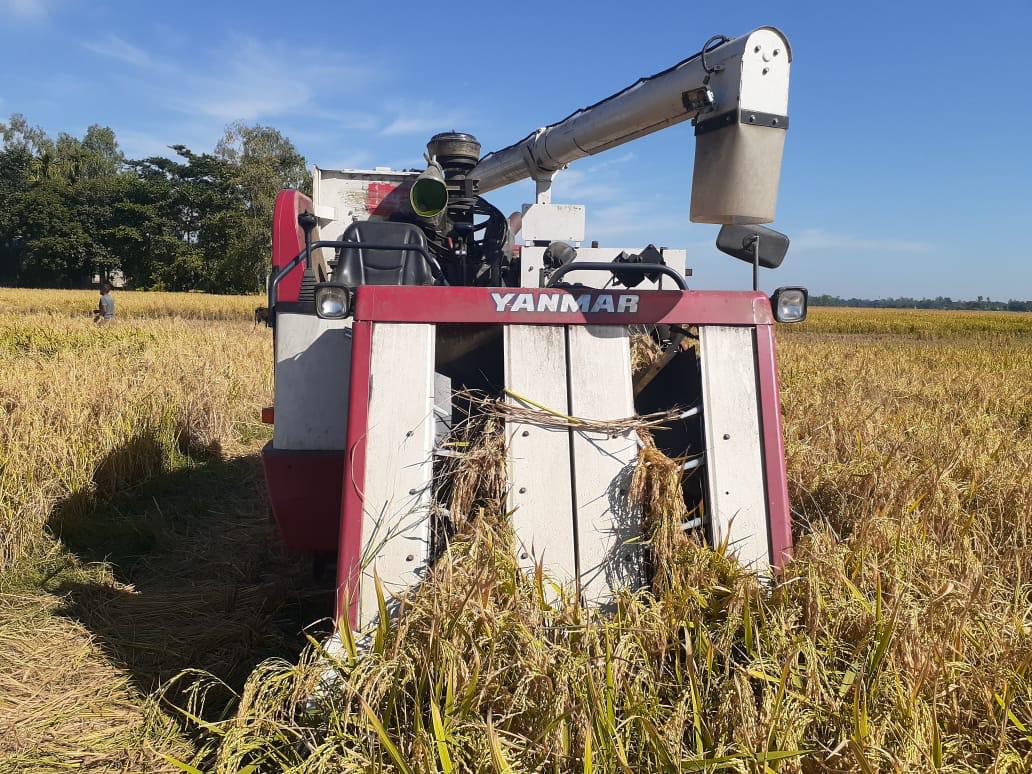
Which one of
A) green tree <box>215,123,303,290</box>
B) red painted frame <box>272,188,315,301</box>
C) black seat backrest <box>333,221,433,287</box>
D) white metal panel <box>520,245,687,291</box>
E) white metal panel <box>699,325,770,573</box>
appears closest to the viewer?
white metal panel <box>699,325,770,573</box>

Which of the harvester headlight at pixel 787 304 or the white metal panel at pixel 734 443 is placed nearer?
the white metal panel at pixel 734 443

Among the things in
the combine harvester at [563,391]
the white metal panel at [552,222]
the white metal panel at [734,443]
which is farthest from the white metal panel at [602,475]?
the white metal panel at [552,222]

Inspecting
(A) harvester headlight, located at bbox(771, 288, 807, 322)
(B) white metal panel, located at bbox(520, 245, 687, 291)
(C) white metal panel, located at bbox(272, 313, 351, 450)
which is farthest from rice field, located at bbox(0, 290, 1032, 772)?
(B) white metal panel, located at bbox(520, 245, 687, 291)

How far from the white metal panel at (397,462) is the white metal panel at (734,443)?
0.95 metres

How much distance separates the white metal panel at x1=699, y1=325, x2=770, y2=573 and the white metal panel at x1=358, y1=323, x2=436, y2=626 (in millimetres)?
950

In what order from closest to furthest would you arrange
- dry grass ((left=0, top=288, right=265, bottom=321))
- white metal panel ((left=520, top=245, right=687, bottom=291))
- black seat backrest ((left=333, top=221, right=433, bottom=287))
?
black seat backrest ((left=333, top=221, right=433, bottom=287)) → white metal panel ((left=520, top=245, right=687, bottom=291)) → dry grass ((left=0, top=288, right=265, bottom=321))

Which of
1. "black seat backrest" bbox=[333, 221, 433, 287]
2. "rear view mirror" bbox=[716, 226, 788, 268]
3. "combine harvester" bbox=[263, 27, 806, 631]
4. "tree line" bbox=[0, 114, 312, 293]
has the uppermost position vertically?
"tree line" bbox=[0, 114, 312, 293]

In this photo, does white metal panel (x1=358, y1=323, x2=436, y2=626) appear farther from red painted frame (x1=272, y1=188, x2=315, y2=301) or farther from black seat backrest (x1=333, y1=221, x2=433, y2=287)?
black seat backrest (x1=333, y1=221, x2=433, y2=287)

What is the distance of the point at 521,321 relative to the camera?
2.41 meters

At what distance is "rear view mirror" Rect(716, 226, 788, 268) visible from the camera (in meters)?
2.58

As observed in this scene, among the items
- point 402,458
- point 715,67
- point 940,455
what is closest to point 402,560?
point 402,458

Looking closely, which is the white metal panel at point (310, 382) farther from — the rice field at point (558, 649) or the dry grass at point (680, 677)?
the dry grass at point (680, 677)

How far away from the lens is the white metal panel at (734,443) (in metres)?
2.31

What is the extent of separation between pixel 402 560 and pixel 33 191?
2582 inches
